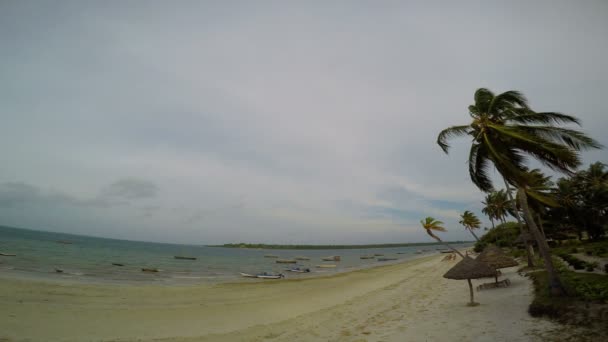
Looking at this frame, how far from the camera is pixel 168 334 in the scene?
9.95 m

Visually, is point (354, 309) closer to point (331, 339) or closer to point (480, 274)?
point (331, 339)

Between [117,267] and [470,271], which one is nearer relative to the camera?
[470,271]

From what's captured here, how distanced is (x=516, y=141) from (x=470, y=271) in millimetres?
6183

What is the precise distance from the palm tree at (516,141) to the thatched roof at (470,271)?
2.53m

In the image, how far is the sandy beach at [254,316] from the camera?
876cm

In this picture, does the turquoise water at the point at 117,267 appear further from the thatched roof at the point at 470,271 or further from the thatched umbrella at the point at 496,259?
the thatched umbrella at the point at 496,259

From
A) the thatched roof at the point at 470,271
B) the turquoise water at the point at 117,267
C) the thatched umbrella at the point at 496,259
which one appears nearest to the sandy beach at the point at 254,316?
the thatched umbrella at the point at 496,259

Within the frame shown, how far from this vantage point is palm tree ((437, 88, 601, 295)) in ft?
26.6

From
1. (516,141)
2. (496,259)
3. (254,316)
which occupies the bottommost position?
(254,316)

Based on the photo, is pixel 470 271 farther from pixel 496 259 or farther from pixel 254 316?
pixel 254 316

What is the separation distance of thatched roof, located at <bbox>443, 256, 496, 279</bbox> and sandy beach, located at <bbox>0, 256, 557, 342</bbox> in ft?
3.71

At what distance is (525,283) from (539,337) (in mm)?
8883

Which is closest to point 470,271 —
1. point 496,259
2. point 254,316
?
point 496,259

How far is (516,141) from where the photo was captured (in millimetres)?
9148
